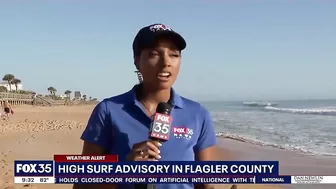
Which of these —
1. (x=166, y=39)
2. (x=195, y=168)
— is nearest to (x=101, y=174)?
(x=195, y=168)

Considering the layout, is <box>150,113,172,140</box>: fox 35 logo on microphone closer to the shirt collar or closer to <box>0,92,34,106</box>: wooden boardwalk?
the shirt collar

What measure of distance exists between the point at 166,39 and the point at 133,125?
516 millimetres

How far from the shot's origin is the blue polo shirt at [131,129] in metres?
2.15

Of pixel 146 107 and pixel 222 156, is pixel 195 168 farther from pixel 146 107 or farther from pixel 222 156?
pixel 222 156

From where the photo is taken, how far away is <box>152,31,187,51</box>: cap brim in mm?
2172

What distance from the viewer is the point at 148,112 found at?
223 cm

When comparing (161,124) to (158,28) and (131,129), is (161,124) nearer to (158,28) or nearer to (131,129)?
(131,129)

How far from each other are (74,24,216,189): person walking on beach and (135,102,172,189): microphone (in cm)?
8

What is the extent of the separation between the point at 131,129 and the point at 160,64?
39 centimetres

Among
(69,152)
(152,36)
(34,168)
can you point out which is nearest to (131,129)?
(152,36)

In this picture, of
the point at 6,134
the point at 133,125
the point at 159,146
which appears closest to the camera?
the point at 159,146

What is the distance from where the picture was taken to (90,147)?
220 cm

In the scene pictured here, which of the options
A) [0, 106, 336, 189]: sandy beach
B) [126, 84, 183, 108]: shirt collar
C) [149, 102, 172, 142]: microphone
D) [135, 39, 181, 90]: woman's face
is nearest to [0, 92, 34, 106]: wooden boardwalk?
[0, 106, 336, 189]: sandy beach

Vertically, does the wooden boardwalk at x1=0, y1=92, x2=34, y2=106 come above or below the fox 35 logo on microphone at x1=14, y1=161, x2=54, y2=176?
above
